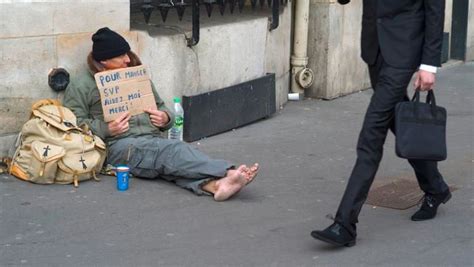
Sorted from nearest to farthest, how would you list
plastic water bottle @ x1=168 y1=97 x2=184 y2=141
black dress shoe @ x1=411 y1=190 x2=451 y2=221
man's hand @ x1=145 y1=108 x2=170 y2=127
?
1. black dress shoe @ x1=411 y1=190 x2=451 y2=221
2. man's hand @ x1=145 y1=108 x2=170 y2=127
3. plastic water bottle @ x1=168 y1=97 x2=184 y2=141

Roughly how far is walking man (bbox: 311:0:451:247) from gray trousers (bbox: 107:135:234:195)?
1.10 meters

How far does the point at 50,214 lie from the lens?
Result: 508cm

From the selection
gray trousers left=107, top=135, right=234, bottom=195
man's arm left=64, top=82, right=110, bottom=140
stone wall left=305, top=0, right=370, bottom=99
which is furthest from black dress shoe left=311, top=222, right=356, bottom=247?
stone wall left=305, top=0, right=370, bottom=99

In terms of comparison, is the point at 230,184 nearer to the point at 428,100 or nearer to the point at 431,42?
the point at 428,100

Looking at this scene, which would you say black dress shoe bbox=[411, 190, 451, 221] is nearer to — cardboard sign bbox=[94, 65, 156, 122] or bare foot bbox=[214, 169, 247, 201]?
bare foot bbox=[214, 169, 247, 201]

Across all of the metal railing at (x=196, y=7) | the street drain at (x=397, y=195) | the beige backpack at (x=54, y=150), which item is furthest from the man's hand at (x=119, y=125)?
the street drain at (x=397, y=195)

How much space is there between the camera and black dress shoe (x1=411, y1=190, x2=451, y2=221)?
517 centimetres

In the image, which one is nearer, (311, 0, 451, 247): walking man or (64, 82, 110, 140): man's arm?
(311, 0, 451, 247): walking man

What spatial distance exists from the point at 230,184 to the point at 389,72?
4.24 ft

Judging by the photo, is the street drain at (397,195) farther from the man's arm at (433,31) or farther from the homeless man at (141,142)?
the man's arm at (433,31)

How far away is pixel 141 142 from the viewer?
5770 mm

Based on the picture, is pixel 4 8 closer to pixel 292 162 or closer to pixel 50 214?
pixel 50 214

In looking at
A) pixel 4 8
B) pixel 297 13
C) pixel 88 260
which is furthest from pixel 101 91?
pixel 297 13

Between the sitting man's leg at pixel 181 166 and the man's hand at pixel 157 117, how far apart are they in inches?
5.8
